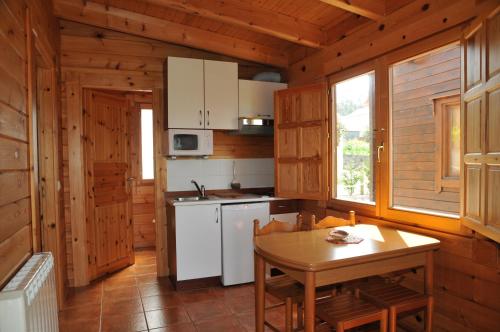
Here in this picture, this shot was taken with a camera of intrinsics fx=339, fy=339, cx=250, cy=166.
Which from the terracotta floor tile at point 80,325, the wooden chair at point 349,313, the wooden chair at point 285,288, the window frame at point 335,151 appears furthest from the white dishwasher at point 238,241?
the wooden chair at point 349,313

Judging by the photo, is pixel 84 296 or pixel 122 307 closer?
pixel 122 307

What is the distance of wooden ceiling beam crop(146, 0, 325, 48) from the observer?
120 inches

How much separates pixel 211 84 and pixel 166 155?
924 mm

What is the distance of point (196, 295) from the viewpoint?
130 inches

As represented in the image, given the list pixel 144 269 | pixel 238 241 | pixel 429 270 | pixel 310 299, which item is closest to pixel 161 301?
pixel 238 241

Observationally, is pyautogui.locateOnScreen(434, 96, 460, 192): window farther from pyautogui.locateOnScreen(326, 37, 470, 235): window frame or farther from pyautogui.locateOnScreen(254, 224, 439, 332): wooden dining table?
pyautogui.locateOnScreen(254, 224, 439, 332): wooden dining table

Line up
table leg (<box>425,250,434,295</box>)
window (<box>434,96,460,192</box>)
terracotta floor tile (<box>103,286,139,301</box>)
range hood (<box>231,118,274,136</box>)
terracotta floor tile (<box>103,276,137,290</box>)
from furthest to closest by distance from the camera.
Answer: range hood (<box>231,118,274,136</box>) < terracotta floor tile (<box>103,276,137,290</box>) < terracotta floor tile (<box>103,286,139,301</box>) < window (<box>434,96,460,192</box>) < table leg (<box>425,250,434,295</box>)

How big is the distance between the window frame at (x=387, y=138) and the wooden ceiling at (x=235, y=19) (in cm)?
38

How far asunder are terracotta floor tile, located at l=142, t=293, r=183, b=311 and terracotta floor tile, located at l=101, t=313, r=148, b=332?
0.54 feet

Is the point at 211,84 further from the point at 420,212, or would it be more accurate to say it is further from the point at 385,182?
the point at 420,212

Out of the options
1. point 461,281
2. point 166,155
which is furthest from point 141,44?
point 461,281

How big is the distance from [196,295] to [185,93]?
6.76 ft

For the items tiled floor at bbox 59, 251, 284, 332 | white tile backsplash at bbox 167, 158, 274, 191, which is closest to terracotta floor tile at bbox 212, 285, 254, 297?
tiled floor at bbox 59, 251, 284, 332

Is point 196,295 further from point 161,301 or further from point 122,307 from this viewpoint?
point 122,307
